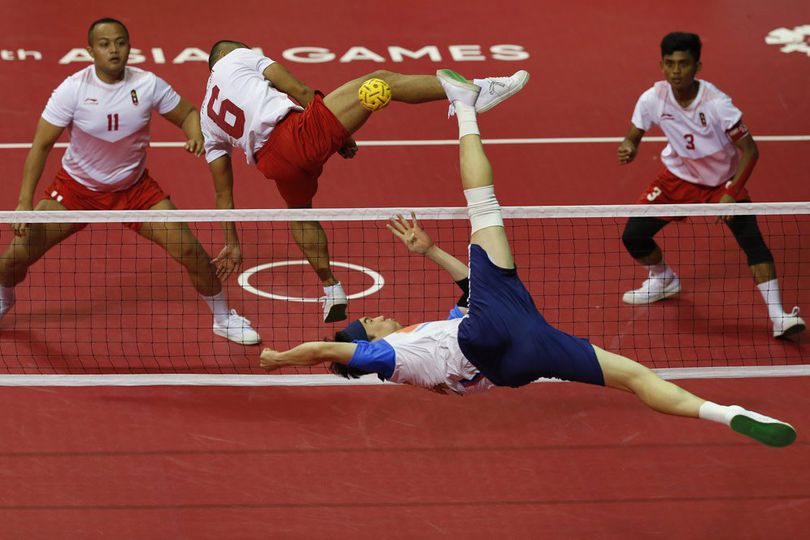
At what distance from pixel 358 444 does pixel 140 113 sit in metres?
3.24

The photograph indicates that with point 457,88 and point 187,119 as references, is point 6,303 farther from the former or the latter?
point 457,88

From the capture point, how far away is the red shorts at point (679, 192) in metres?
10.1

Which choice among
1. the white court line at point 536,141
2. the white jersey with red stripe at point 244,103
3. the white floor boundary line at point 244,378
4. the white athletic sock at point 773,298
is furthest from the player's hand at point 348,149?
the white court line at point 536,141

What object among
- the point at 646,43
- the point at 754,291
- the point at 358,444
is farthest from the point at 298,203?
the point at 646,43

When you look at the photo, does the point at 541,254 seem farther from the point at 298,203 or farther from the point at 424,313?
the point at 298,203

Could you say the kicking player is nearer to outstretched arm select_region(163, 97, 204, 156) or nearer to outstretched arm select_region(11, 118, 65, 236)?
outstretched arm select_region(163, 97, 204, 156)

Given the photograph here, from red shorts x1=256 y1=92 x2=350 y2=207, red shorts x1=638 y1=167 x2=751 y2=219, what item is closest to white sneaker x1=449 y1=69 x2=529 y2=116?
red shorts x1=256 y1=92 x2=350 y2=207

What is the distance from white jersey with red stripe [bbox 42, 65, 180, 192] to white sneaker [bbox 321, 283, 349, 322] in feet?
6.04

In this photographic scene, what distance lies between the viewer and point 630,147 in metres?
10.3

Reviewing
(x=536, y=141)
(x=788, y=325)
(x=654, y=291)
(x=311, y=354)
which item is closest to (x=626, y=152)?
(x=654, y=291)

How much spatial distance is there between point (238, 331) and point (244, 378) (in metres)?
0.90

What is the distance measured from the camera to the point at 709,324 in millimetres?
10250

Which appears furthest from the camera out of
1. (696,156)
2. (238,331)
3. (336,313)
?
(696,156)

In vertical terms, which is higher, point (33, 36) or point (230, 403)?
point (33, 36)
